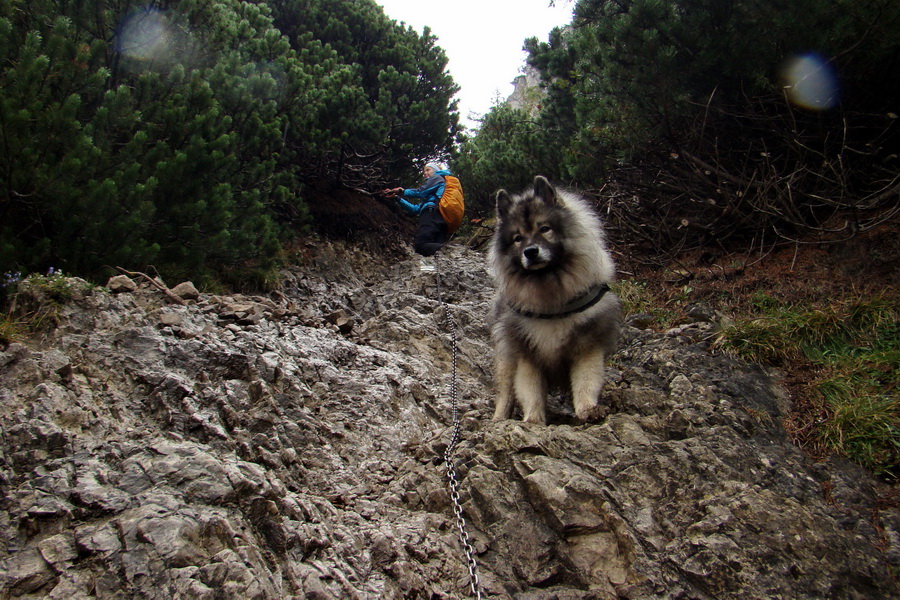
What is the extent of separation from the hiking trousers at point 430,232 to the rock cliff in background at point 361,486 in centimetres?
485

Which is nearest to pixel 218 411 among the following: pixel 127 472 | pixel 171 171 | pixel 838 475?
pixel 127 472

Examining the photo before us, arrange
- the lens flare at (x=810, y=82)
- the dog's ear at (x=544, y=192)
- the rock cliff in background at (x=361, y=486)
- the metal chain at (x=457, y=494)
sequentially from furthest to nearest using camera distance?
the lens flare at (x=810, y=82) < the dog's ear at (x=544, y=192) < the metal chain at (x=457, y=494) < the rock cliff in background at (x=361, y=486)

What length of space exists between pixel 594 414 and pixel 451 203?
18.3ft

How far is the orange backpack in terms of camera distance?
27.3ft

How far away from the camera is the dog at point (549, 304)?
3.65 meters

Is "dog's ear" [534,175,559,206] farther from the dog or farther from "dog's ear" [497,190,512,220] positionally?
"dog's ear" [497,190,512,220]

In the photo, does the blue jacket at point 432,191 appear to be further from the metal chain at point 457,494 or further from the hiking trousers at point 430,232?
the metal chain at point 457,494

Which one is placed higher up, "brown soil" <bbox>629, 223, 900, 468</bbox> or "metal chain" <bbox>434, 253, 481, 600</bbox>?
"brown soil" <bbox>629, 223, 900, 468</bbox>

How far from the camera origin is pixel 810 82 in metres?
4.96

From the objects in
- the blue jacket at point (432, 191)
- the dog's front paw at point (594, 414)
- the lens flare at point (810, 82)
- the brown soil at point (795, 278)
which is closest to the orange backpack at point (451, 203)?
the blue jacket at point (432, 191)

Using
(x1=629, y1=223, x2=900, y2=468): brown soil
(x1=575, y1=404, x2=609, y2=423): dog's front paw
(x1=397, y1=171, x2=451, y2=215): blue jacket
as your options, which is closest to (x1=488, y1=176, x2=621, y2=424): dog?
(x1=575, y1=404, x2=609, y2=423): dog's front paw

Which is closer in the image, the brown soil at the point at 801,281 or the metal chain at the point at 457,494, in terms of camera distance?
the metal chain at the point at 457,494

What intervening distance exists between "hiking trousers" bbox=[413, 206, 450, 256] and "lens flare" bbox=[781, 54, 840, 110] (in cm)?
519

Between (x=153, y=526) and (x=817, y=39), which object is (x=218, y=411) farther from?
(x=817, y=39)
